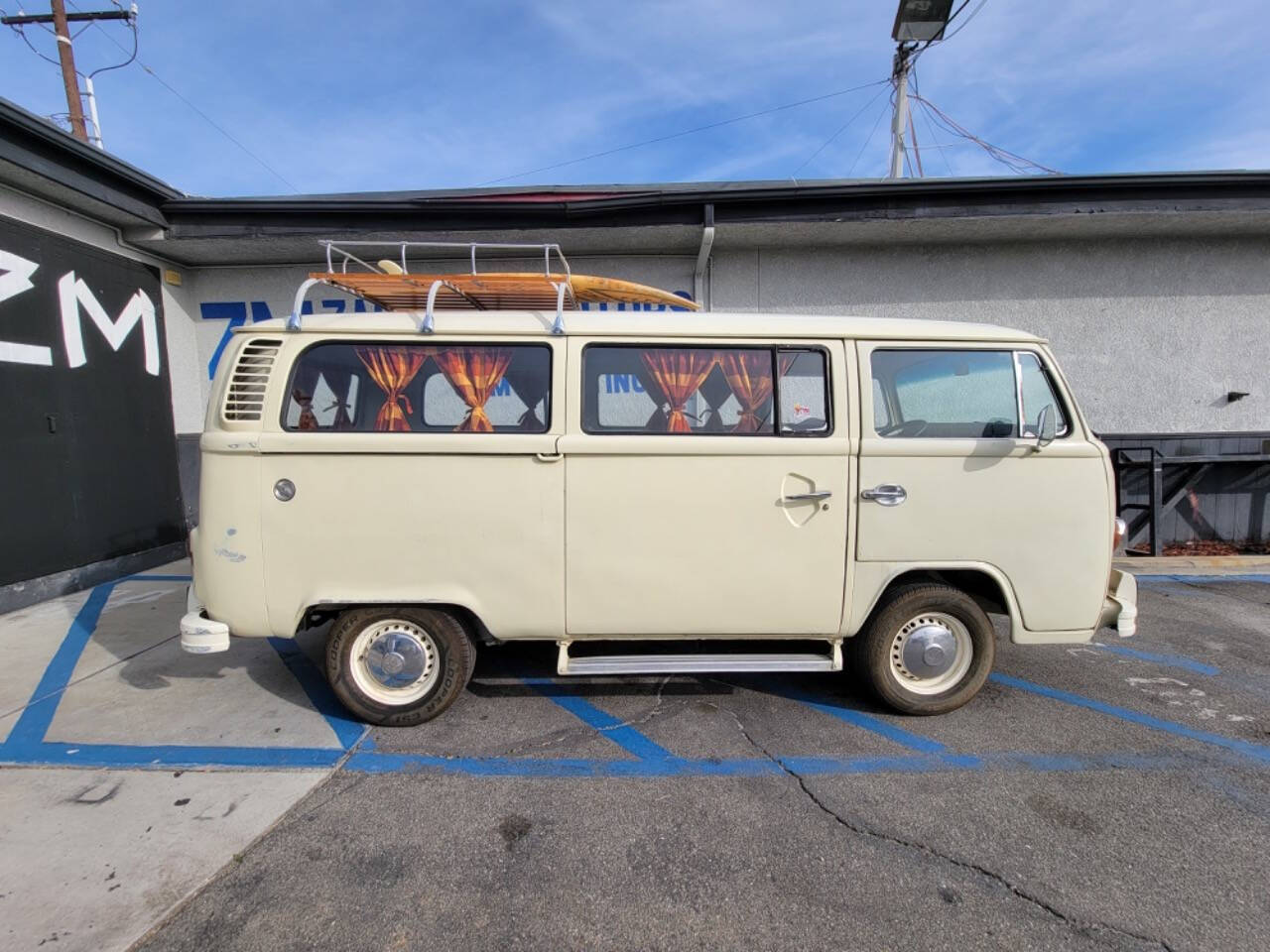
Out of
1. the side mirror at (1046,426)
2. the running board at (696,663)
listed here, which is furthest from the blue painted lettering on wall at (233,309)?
the side mirror at (1046,426)

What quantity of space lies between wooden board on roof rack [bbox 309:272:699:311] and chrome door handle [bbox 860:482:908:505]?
182 centimetres

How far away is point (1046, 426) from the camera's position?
3.04 metres

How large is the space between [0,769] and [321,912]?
2260 millimetres

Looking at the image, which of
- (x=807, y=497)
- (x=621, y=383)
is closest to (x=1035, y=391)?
(x=807, y=497)

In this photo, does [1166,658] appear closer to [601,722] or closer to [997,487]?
[997,487]

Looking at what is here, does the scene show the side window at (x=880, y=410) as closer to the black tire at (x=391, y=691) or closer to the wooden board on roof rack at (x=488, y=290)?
the wooden board on roof rack at (x=488, y=290)

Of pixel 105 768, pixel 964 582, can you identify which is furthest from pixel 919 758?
pixel 105 768

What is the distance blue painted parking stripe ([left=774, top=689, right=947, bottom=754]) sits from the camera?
3.06 metres

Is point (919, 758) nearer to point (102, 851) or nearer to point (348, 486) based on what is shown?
point (348, 486)

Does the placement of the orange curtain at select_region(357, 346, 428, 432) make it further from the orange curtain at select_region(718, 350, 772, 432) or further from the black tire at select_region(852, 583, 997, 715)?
the black tire at select_region(852, 583, 997, 715)

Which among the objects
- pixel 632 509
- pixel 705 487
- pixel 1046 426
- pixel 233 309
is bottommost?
pixel 632 509

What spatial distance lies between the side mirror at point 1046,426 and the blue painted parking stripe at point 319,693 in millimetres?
4090

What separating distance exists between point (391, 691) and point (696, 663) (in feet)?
5.80

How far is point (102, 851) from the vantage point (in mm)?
2328
